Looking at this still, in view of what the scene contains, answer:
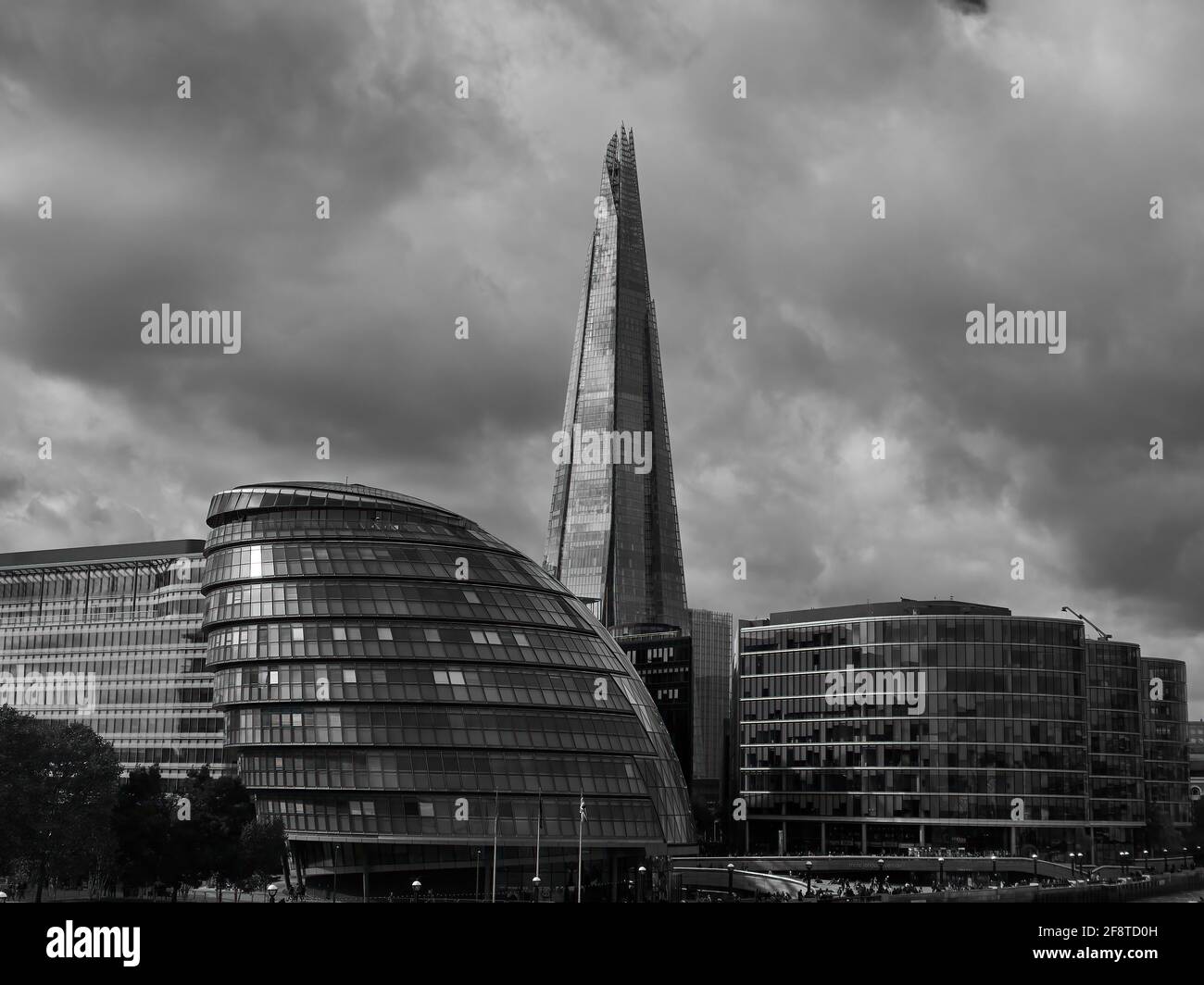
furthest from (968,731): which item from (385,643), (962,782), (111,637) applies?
(111,637)

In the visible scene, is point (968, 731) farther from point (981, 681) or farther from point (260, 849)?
point (260, 849)

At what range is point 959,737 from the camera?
603 ft

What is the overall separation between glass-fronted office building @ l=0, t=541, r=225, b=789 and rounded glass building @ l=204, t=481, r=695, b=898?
13.3 meters

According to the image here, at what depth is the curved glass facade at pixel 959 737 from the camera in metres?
183

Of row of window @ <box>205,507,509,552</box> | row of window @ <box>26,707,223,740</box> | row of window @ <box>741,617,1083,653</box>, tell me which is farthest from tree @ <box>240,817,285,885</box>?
row of window @ <box>741,617,1083,653</box>

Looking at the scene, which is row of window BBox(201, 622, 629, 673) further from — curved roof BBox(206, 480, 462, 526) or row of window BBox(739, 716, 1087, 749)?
row of window BBox(739, 716, 1087, 749)

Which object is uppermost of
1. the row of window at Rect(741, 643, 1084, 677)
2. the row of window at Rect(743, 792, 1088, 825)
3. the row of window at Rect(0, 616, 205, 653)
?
the row of window at Rect(0, 616, 205, 653)

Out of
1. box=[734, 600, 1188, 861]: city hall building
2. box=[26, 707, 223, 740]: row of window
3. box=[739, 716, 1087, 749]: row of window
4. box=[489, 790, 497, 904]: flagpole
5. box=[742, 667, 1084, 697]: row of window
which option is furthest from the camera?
box=[742, 667, 1084, 697]: row of window

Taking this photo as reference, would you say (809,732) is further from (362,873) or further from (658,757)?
(362,873)

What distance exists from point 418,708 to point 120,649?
42.9m

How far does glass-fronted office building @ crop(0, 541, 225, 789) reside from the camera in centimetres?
13875

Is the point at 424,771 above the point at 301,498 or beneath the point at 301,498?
beneath
